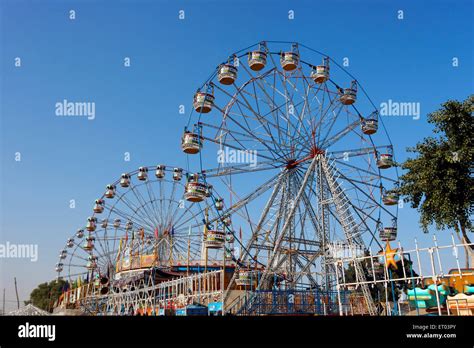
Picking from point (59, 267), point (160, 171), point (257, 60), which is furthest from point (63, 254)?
point (257, 60)

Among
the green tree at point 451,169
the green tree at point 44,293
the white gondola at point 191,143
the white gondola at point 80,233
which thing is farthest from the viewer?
the green tree at point 44,293

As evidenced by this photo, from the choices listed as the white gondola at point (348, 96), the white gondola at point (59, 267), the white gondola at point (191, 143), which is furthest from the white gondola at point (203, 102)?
the white gondola at point (59, 267)

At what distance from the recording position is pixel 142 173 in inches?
1779

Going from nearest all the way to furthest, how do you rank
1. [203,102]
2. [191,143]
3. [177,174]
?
1. [191,143]
2. [203,102]
3. [177,174]

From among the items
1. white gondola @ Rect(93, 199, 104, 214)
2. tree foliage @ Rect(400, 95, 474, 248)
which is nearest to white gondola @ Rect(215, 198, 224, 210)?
white gondola @ Rect(93, 199, 104, 214)

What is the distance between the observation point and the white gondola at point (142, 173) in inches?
1775

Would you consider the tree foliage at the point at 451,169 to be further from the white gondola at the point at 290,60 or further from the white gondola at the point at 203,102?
the white gondola at the point at 203,102

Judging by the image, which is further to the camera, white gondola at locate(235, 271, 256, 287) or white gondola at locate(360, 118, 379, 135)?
white gondola at locate(360, 118, 379, 135)

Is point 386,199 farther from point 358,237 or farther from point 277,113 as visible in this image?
point 277,113

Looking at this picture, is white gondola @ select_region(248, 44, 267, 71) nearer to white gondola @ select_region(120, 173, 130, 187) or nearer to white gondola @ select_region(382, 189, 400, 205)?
white gondola @ select_region(382, 189, 400, 205)

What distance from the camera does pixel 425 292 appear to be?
1562 cm

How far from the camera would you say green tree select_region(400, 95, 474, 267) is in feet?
71.4

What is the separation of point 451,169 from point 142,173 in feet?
104

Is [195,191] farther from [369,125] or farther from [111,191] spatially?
[111,191]
